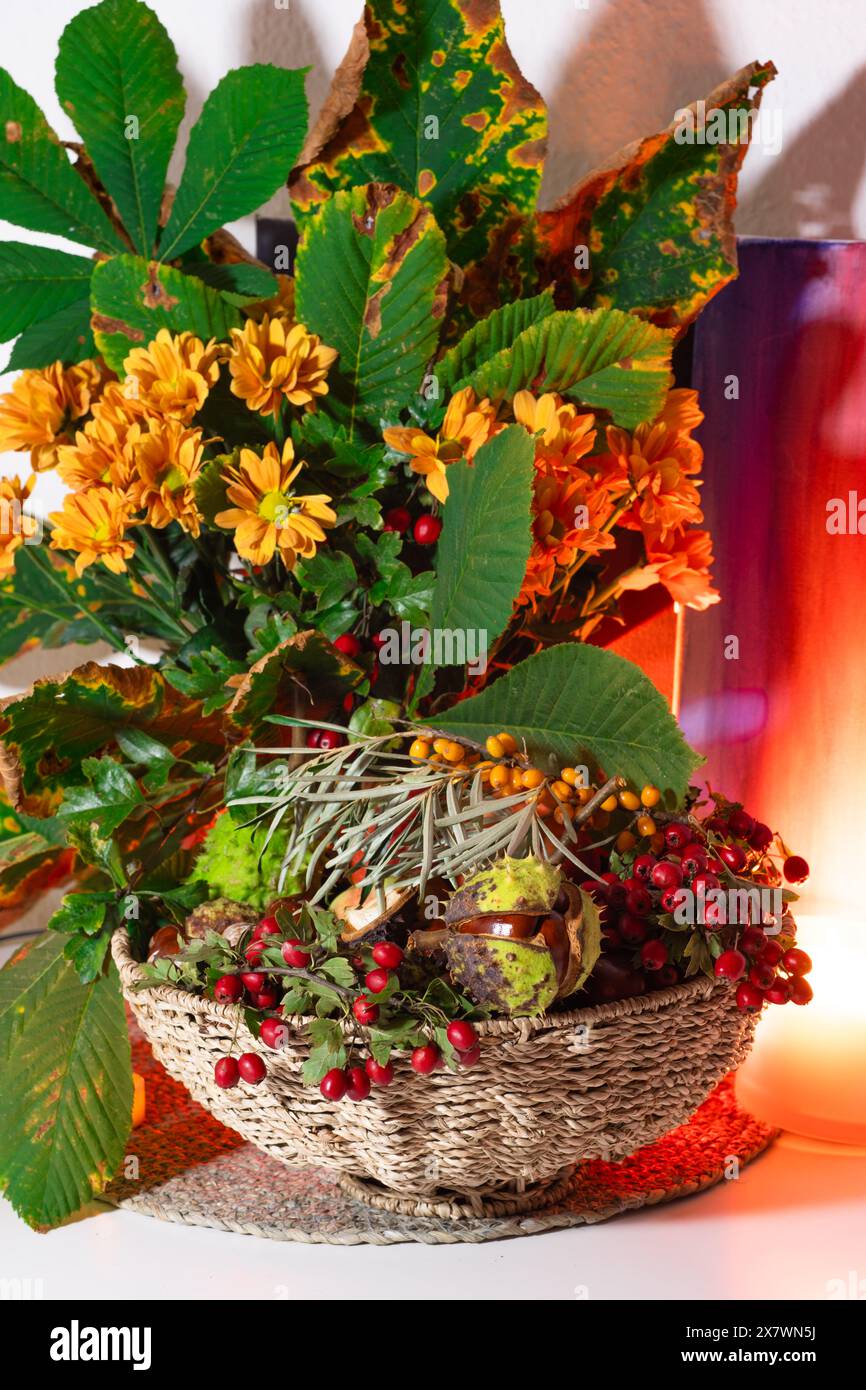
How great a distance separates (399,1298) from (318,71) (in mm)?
801

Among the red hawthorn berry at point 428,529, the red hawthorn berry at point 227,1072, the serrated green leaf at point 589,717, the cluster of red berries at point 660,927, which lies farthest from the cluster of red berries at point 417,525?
the red hawthorn berry at point 227,1072

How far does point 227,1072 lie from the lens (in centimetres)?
61

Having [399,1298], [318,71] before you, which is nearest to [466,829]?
[399,1298]

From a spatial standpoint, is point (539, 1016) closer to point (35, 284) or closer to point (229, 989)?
point (229, 989)

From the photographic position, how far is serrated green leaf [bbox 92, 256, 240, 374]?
781 mm

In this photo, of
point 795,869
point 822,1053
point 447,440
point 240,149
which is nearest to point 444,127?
point 240,149

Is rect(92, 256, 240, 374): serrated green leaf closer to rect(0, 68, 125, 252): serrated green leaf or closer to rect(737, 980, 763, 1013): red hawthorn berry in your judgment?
rect(0, 68, 125, 252): serrated green leaf

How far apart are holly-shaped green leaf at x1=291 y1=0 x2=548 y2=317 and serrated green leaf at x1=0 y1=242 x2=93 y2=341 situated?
0.50ft

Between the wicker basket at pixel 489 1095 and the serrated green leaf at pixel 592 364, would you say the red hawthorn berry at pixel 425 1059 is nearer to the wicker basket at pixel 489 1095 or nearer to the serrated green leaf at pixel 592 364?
the wicker basket at pixel 489 1095

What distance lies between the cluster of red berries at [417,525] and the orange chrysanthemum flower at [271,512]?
0.20 ft

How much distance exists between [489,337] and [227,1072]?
0.43 m

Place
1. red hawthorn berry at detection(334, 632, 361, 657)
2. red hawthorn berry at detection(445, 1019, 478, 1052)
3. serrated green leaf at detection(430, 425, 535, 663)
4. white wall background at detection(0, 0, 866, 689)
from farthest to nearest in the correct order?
white wall background at detection(0, 0, 866, 689), red hawthorn berry at detection(334, 632, 361, 657), serrated green leaf at detection(430, 425, 535, 663), red hawthorn berry at detection(445, 1019, 478, 1052)

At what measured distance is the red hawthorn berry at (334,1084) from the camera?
581mm

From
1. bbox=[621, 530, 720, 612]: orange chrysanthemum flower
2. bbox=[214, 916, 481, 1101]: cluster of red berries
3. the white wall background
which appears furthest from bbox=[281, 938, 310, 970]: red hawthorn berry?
the white wall background
